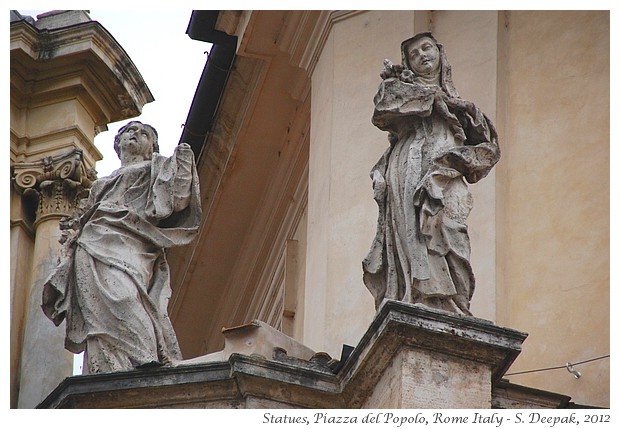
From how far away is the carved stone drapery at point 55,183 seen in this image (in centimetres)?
2116

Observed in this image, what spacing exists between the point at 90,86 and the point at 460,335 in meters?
8.08

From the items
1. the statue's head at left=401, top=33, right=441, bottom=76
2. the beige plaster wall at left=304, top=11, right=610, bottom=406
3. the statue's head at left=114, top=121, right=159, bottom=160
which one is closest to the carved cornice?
the beige plaster wall at left=304, top=11, right=610, bottom=406

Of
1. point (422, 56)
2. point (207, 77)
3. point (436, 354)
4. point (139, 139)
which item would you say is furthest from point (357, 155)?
point (436, 354)

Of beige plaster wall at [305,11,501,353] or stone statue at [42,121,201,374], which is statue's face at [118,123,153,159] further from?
beige plaster wall at [305,11,501,353]

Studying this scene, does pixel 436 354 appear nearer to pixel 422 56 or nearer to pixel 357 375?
pixel 357 375

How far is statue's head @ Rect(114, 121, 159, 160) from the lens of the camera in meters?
17.1

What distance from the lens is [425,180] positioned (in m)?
15.0

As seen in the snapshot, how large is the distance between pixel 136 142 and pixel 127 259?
1.04 m

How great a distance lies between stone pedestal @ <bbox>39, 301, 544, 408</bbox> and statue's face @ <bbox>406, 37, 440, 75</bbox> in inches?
67.0

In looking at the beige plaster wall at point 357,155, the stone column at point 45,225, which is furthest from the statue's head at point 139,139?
the stone column at point 45,225

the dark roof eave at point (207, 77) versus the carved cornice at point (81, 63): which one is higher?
the dark roof eave at point (207, 77)

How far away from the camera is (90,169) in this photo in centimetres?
2147

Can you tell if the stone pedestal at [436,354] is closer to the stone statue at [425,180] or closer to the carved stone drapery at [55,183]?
the stone statue at [425,180]

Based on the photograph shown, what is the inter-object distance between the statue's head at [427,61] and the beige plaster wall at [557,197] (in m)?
2.44
